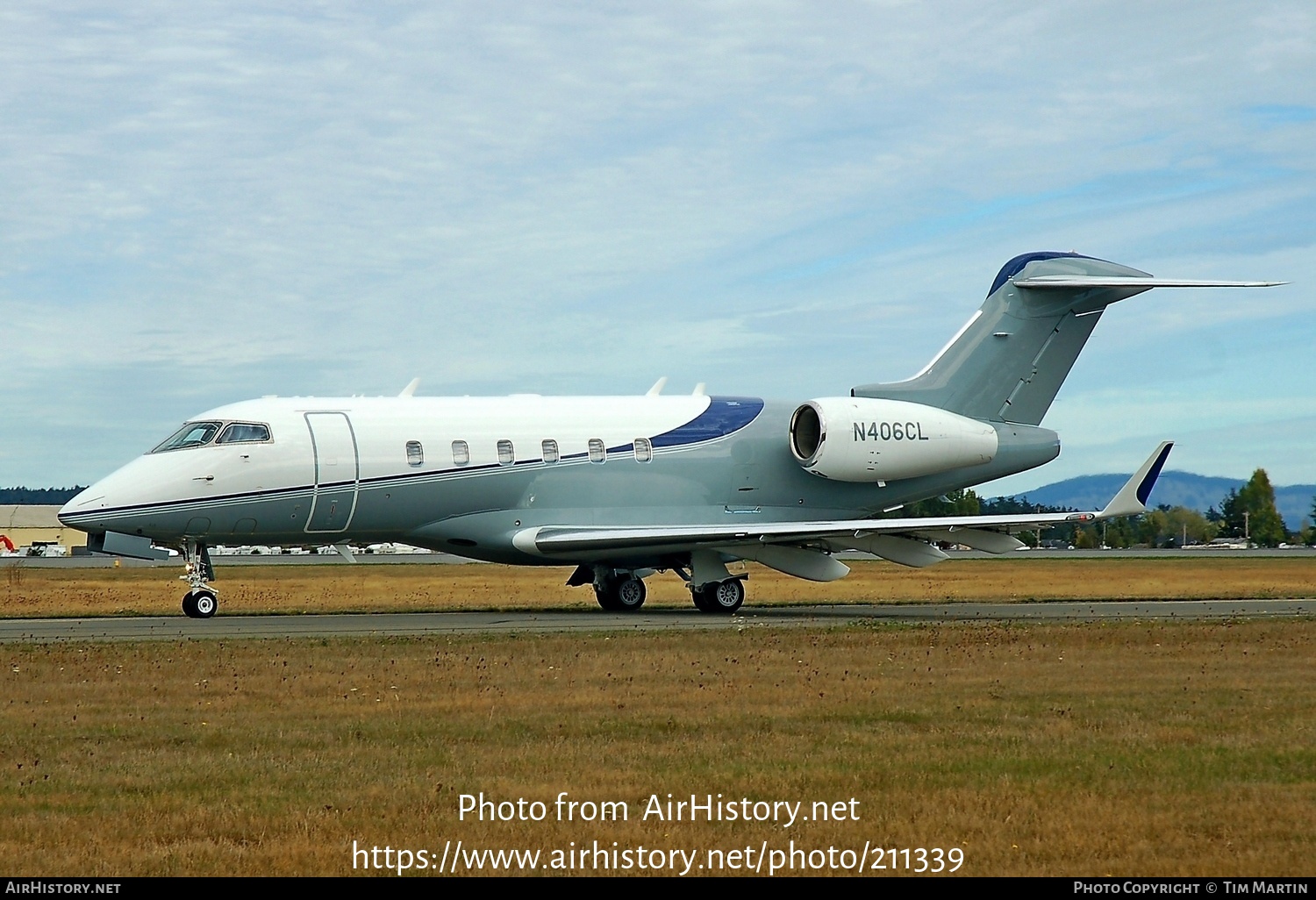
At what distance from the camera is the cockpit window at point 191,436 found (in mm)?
24547

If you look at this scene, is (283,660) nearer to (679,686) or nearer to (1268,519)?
(679,686)

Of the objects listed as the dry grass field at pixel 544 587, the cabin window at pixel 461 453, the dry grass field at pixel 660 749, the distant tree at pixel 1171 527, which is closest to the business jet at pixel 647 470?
the cabin window at pixel 461 453

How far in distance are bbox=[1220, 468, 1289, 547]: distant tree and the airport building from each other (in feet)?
295

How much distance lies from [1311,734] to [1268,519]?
118 metres

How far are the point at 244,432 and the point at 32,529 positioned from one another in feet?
343

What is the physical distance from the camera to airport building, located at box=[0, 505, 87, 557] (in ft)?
382

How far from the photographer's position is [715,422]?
2834 centimetres

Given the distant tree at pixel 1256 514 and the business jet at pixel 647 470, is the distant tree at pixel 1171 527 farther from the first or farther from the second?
the business jet at pixel 647 470

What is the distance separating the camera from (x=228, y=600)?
3238cm

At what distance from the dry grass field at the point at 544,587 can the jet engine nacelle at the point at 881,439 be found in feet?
12.2

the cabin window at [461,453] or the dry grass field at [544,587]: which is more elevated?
the cabin window at [461,453]

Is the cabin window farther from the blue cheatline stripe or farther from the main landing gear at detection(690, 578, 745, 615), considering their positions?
the main landing gear at detection(690, 578, 745, 615)

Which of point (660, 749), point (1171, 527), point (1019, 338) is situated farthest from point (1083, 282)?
point (1171, 527)

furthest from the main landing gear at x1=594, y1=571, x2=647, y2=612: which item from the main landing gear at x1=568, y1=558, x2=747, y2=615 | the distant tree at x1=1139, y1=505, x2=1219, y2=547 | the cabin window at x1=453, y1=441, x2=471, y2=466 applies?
the distant tree at x1=1139, y1=505, x2=1219, y2=547
